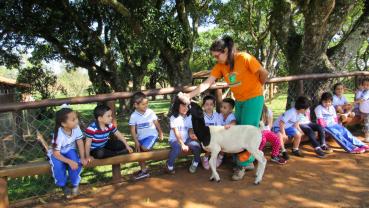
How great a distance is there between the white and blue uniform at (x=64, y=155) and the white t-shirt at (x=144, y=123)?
0.79 meters

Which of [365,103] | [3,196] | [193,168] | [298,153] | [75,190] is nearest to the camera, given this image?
[3,196]

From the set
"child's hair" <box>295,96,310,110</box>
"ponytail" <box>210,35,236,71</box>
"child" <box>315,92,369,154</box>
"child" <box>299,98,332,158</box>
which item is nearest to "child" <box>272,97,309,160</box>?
"child's hair" <box>295,96,310,110</box>

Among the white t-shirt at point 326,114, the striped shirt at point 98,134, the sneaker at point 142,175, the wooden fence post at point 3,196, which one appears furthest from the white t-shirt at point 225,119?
the wooden fence post at point 3,196

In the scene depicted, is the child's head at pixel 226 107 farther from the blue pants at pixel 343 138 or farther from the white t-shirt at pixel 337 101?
the white t-shirt at pixel 337 101

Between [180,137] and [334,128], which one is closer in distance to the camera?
[180,137]

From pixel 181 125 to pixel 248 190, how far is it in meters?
1.23

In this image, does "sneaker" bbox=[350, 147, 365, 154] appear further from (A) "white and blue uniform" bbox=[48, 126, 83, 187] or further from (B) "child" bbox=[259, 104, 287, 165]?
(A) "white and blue uniform" bbox=[48, 126, 83, 187]

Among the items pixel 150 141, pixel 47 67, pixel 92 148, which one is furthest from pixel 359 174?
pixel 47 67

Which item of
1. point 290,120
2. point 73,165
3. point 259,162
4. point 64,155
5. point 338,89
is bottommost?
point 259,162

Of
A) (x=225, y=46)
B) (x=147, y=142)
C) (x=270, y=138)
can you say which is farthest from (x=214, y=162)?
(x=225, y=46)

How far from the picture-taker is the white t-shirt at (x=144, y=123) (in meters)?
4.66

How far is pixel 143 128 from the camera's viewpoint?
15.4 ft

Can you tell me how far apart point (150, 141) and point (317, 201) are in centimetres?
220

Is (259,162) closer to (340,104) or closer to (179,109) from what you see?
(179,109)
